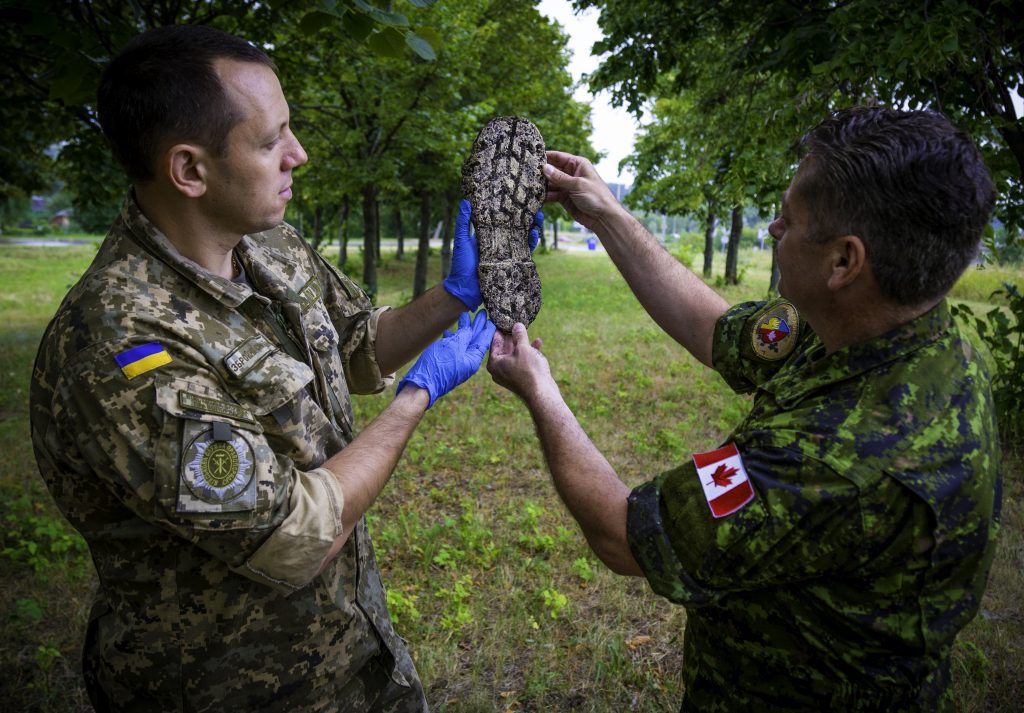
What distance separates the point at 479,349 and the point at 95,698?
1615 mm

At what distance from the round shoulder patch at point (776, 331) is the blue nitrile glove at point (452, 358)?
3.24 feet

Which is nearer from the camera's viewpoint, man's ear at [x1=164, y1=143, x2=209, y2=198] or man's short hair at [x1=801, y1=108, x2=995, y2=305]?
man's short hair at [x1=801, y1=108, x2=995, y2=305]

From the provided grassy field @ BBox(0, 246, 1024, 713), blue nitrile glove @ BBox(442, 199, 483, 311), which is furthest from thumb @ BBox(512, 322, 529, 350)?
grassy field @ BBox(0, 246, 1024, 713)

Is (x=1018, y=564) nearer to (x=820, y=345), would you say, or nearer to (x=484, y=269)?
(x=820, y=345)

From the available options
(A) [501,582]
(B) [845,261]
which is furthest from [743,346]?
(A) [501,582]

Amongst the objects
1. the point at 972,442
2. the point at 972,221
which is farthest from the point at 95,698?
the point at 972,221

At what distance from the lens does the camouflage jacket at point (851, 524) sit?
4.62 ft

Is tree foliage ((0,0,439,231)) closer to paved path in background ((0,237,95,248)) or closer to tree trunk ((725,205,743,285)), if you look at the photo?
tree trunk ((725,205,743,285))

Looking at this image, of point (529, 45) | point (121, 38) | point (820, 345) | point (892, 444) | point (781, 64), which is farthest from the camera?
point (529, 45)

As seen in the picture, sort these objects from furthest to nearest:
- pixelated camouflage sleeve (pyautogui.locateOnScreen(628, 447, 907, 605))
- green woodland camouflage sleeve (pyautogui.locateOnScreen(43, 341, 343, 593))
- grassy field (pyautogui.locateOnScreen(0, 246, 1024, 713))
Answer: grassy field (pyautogui.locateOnScreen(0, 246, 1024, 713))
green woodland camouflage sleeve (pyautogui.locateOnScreen(43, 341, 343, 593))
pixelated camouflage sleeve (pyautogui.locateOnScreen(628, 447, 907, 605))

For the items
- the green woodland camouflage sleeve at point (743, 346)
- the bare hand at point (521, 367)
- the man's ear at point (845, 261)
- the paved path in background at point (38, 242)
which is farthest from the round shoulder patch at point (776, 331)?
the paved path in background at point (38, 242)

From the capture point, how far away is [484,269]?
9.16 feet

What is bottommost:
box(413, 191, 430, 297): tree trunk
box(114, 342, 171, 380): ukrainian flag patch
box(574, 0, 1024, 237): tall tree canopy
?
box(413, 191, 430, 297): tree trunk

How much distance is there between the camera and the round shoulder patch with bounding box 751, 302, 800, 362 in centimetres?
213
